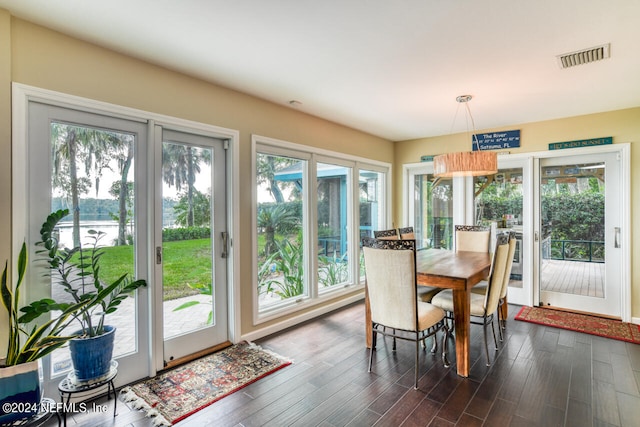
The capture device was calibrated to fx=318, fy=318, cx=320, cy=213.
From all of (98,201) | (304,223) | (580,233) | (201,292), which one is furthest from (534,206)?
(98,201)

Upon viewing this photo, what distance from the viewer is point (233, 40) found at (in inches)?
89.0

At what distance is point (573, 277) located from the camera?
4.22 m

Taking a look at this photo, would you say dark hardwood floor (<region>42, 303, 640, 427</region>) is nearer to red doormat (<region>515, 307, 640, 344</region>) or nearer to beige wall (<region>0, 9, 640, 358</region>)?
red doormat (<region>515, 307, 640, 344</region>)

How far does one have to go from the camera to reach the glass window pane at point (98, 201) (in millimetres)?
2217

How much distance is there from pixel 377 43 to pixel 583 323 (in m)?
3.93

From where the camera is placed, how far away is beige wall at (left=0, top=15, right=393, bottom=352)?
1939 mm

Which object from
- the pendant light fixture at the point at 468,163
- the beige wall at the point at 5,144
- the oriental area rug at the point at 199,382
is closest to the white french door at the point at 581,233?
the pendant light fixture at the point at 468,163

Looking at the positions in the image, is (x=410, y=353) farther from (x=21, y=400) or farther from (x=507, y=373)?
(x=21, y=400)

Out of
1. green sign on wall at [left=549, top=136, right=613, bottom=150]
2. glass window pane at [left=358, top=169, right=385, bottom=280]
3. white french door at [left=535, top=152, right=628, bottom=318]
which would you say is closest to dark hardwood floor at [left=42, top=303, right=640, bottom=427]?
white french door at [left=535, top=152, right=628, bottom=318]

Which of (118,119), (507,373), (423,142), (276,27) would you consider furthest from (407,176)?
(118,119)

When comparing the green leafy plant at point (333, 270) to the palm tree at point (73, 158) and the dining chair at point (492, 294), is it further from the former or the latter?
the palm tree at point (73, 158)

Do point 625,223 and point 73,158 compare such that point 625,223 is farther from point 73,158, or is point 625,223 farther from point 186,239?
point 73,158

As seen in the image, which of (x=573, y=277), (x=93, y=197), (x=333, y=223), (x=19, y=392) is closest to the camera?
(x=19, y=392)

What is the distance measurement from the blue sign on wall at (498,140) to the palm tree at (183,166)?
156 inches
